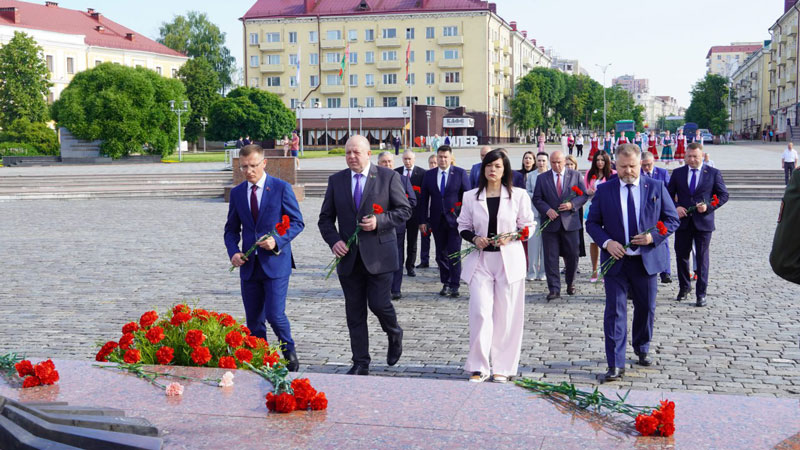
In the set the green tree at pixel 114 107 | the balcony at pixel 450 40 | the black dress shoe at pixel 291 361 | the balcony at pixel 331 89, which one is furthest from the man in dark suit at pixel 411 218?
the balcony at pixel 331 89

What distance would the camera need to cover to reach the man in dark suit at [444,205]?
10992 millimetres

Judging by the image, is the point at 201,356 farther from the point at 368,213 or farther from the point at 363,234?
the point at 368,213

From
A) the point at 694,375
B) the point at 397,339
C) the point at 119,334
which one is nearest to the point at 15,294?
the point at 119,334

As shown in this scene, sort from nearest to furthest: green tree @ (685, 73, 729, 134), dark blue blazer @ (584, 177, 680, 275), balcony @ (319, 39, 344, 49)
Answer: dark blue blazer @ (584, 177, 680, 275) < balcony @ (319, 39, 344, 49) < green tree @ (685, 73, 729, 134)

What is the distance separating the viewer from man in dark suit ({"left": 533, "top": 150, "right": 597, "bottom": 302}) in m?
10.6

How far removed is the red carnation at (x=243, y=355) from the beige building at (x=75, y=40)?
69213mm

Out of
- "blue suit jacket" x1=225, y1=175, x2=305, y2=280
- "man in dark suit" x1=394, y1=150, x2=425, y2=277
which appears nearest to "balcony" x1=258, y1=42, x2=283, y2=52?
"man in dark suit" x1=394, y1=150, x2=425, y2=277

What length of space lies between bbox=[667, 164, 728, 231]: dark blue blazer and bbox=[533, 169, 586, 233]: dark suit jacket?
47.4 inches

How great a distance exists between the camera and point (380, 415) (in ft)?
14.3

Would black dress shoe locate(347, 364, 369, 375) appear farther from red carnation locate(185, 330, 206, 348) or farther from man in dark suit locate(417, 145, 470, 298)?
man in dark suit locate(417, 145, 470, 298)

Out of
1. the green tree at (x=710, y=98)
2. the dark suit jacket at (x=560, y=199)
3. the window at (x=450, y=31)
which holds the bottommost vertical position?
the dark suit jacket at (x=560, y=199)

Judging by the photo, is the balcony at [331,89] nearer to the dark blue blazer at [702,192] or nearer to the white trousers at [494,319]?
the dark blue blazer at [702,192]

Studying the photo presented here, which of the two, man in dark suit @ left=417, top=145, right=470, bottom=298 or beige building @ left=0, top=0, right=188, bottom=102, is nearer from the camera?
man in dark suit @ left=417, top=145, right=470, bottom=298

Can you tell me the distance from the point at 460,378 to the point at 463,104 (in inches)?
3379
